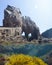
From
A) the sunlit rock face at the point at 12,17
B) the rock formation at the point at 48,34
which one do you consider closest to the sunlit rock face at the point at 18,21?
the sunlit rock face at the point at 12,17

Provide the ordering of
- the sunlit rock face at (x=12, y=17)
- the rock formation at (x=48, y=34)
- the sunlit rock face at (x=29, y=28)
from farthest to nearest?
the sunlit rock face at (x=29, y=28) < the rock formation at (x=48, y=34) < the sunlit rock face at (x=12, y=17)

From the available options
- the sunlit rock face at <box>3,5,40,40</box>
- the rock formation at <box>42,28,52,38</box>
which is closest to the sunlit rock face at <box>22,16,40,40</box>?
the sunlit rock face at <box>3,5,40,40</box>

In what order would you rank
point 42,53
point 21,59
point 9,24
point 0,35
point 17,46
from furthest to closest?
point 9,24 < point 0,35 < point 17,46 < point 42,53 < point 21,59

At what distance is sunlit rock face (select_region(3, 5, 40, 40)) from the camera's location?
2438cm

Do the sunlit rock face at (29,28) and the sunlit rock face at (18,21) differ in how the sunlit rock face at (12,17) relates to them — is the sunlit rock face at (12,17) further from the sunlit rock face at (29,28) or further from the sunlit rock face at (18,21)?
the sunlit rock face at (29,28)

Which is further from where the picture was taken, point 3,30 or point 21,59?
point 3,30

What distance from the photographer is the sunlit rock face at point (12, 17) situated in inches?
958

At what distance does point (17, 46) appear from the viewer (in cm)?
1623

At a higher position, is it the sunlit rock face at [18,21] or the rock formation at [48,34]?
the sunlit rock face at [18,21]

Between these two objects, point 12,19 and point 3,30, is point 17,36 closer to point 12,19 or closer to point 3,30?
point 3,30

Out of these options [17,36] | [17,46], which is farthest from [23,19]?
[17,46]

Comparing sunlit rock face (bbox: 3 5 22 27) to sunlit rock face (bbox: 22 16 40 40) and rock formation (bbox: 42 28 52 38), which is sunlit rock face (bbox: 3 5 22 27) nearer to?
sunlit rock face (bbox: 22 16 40 40)

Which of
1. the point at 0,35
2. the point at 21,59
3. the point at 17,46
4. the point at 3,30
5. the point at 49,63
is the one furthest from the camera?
the point at 3,30

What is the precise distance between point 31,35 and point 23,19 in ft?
6.11
